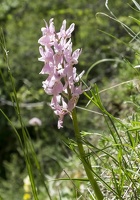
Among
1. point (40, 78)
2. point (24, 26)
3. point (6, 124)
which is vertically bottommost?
point (6, 124)

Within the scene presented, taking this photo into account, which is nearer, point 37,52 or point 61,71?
point 61,71

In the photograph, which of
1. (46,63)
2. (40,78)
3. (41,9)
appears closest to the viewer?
(46,63)

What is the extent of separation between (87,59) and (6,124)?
146 centimetres

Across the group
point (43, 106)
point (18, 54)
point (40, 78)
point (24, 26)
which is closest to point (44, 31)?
point (43, 106)

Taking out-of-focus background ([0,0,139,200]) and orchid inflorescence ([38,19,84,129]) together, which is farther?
out-of-focus background ([0,0,139,200])

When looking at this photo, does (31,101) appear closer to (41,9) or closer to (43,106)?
(43,106)

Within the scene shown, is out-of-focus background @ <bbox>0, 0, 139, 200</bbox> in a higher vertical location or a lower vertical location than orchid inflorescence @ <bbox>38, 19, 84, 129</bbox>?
lower

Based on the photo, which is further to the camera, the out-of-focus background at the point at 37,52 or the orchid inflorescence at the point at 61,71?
the out-of-focus background at the point at 37,52

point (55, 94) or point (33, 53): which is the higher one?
point (55, 94)

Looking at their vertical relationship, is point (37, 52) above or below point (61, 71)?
below

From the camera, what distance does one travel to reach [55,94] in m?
1.22

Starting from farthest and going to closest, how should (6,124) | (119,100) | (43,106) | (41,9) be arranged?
(41,9) < (6,124) < (43,106) < (119,100)

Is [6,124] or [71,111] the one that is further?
[6,124]

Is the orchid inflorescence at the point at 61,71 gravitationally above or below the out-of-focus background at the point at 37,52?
above
